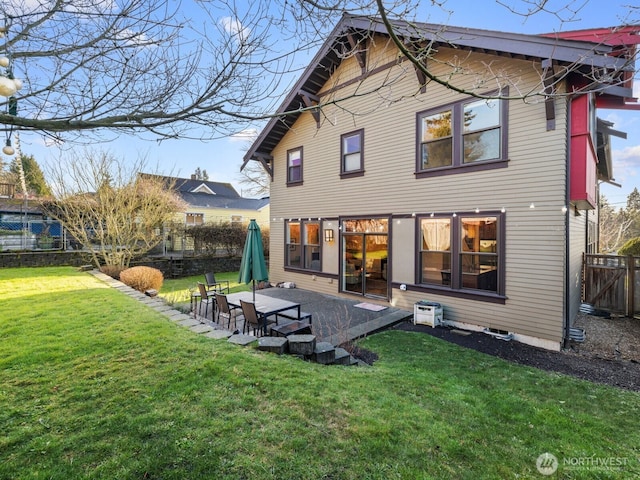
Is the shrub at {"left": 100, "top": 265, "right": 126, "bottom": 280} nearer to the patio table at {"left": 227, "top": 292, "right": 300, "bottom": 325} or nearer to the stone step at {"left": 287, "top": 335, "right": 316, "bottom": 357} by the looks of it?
the patio table at {"left": 227, "top": 292, "right": 300, "bottom": 325}

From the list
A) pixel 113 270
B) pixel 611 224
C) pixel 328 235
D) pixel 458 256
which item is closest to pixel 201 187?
pixel 113 270

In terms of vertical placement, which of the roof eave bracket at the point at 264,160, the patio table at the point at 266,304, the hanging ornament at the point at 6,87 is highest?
the roof eave bracket at the point at 264,160

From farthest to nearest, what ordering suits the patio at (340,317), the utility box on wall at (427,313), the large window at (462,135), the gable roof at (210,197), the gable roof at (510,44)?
the gable roof at (210,197) → the utility box on wall at (427,313) → the large window at (462,135) → the patio at (340,317) → the gable roof at (510,44)

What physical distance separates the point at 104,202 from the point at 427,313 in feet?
42.7

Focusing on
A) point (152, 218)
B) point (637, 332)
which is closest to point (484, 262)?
point (637, 332)

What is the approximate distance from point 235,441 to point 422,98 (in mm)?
8067

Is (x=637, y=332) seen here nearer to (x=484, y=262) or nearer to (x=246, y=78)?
(x=484, y=262)

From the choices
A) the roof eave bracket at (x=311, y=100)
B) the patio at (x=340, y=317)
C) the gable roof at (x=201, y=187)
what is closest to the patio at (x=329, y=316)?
the patio at (x=340, y=317)

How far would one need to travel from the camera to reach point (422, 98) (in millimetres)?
7793

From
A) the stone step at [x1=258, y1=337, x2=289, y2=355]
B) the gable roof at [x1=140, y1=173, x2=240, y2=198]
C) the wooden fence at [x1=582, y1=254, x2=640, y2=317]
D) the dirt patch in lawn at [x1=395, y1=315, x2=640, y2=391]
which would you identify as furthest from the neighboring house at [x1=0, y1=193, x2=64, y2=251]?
the wooden fence at [x1=582, y1=254, x2=640, y2=317]

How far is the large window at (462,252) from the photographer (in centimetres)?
679

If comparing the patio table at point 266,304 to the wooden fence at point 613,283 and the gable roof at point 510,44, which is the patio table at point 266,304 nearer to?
the gable roof at point 510,44

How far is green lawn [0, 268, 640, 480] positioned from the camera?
239 centimetres

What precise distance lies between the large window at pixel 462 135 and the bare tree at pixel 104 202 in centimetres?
1208
